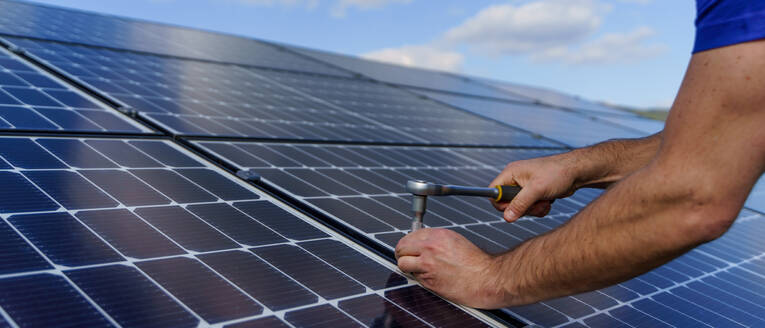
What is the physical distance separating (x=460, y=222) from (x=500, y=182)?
870mm

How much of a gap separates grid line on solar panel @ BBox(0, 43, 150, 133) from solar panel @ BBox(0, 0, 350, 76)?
266 centimetres

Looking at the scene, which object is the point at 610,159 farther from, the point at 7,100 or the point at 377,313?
the point at 7,100

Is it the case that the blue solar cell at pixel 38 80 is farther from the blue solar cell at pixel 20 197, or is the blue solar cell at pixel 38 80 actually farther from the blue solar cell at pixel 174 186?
the blue solar cell at pixel 20 197

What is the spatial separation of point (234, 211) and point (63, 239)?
1.03 m

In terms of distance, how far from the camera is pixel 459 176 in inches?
233

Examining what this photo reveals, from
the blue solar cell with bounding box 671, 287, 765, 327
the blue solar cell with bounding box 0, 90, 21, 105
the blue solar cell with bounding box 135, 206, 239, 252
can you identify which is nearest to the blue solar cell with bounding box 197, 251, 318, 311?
the blue solar cell with bounding box 135, 206, 239, 252

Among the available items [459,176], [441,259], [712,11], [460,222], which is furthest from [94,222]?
[459,176]

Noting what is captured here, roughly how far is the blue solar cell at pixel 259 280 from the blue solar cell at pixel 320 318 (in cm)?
6

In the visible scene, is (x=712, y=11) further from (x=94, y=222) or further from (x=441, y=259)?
(x=94, y=222)

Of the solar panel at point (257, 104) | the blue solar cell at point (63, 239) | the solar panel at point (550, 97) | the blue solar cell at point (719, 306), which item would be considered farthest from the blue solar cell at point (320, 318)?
the solar panel at point (550, 97)

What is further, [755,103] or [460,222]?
[460,222]

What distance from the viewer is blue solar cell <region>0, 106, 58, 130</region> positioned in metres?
4.36

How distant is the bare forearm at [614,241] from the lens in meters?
2.24

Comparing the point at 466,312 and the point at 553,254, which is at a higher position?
the point at 553,254
